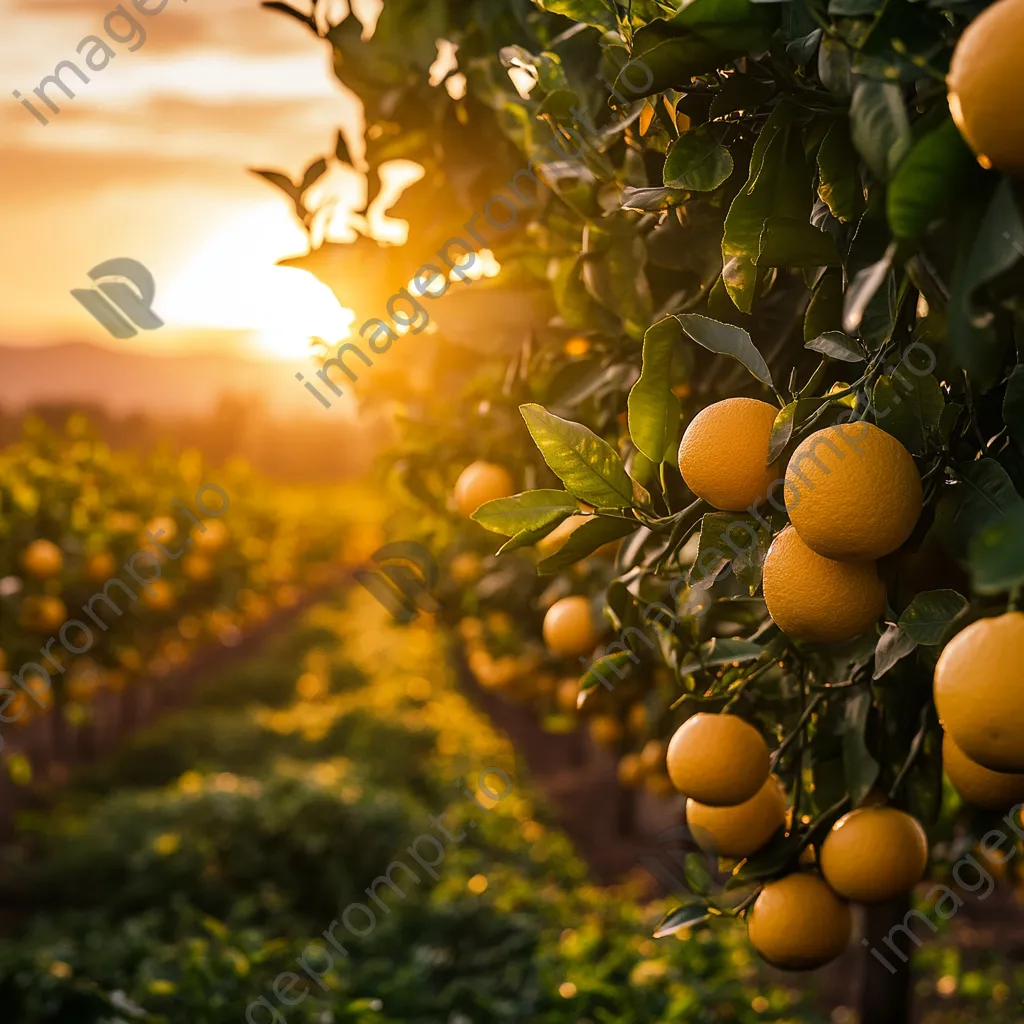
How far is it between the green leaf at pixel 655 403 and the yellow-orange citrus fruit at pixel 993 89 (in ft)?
1.19

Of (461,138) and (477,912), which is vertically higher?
(461,138)

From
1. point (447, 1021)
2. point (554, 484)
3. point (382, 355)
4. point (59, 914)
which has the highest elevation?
point (382, 355)

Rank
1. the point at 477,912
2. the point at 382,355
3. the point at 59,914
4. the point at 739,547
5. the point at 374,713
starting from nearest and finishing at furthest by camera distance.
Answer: the point at 739,547 < the point at 382,355 < the point at 477,912 < the point at 59,914 < the point at 374,713

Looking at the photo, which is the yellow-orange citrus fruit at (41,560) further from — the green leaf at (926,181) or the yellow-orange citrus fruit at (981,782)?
the green leaf at (926,181)

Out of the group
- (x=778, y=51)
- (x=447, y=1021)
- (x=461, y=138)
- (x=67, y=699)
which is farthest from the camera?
(x=67, y=699)

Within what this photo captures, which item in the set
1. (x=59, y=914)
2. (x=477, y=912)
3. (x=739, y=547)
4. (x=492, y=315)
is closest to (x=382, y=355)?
(x=492, y=315)

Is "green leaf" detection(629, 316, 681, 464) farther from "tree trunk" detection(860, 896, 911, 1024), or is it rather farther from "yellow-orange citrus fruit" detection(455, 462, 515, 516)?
"tree trunk" detection(860, 896, 911, 1024)

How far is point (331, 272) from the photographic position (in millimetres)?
1640

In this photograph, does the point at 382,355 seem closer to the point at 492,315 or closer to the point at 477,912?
the point at 492,315

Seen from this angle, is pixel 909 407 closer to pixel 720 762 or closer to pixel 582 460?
pixel 582 460

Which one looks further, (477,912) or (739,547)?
(477,912)

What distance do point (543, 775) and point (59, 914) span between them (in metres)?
4.13

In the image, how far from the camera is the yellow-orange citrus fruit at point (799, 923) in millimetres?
1023

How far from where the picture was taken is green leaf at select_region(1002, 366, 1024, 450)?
0.71 metres
